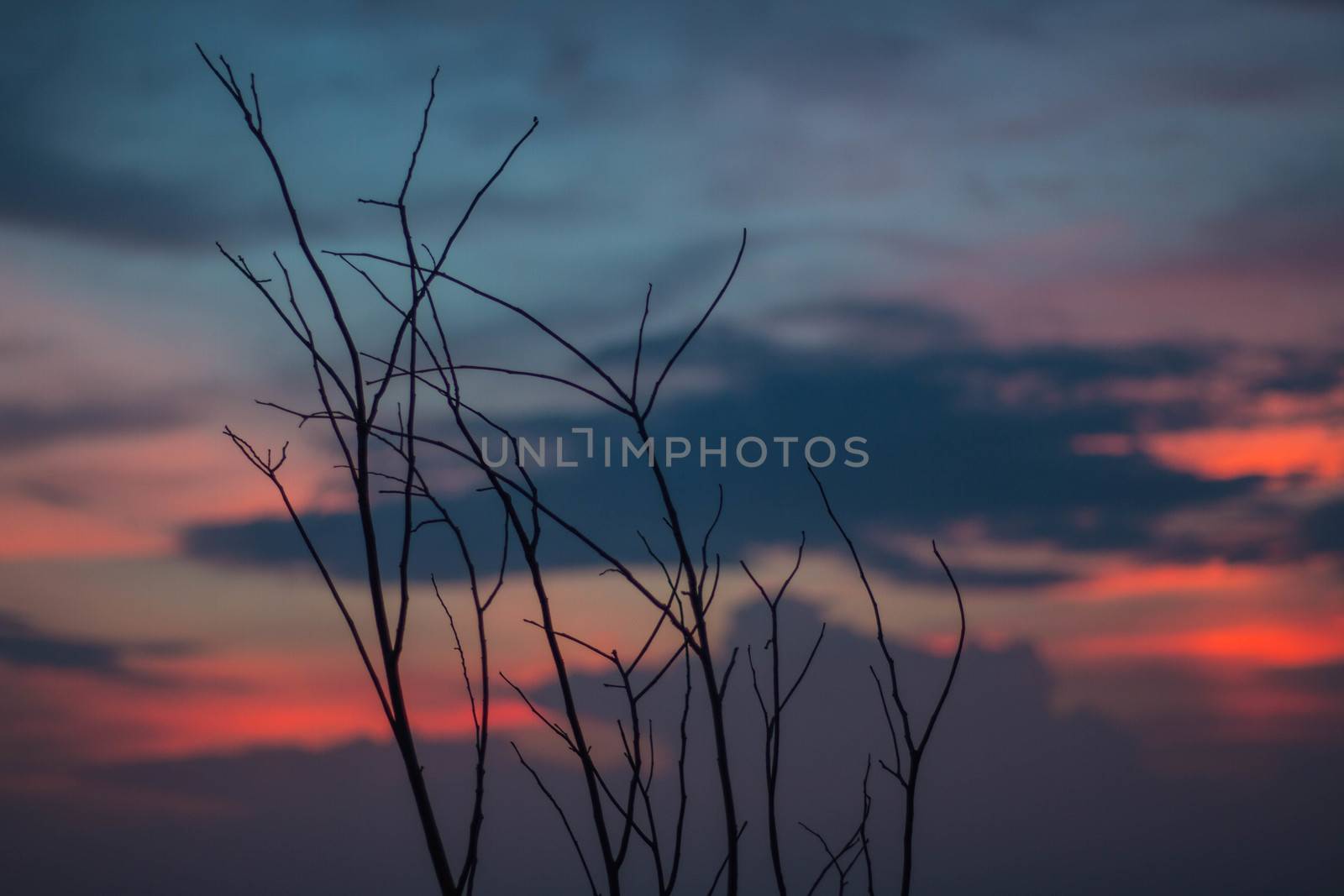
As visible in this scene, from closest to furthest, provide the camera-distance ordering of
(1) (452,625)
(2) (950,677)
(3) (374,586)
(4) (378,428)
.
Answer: (3) (374,586) → (4) (378,428) → (2) (950,677) → (1) (452,625)

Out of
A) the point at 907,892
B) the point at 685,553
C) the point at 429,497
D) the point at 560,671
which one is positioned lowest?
the point at 907,892

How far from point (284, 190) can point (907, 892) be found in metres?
1.23

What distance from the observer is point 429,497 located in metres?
1.68

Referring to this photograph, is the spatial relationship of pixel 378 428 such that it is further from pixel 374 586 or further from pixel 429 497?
pixel 374 586

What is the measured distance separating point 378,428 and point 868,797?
102cm

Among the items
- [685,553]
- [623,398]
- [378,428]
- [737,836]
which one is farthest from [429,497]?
[737,836]

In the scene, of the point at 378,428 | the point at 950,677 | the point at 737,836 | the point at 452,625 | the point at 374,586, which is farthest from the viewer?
the point at 452,625

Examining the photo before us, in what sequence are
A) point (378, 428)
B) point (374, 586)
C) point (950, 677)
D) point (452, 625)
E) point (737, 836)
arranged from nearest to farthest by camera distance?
point (374, 586) < point (737, 836) < point (378, 428) < point (950, 677) < point (452, 625)

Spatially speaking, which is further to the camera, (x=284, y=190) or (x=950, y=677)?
(x=950, y=677)

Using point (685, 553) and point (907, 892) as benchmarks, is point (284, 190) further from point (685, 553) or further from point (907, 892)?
point (907, 892)

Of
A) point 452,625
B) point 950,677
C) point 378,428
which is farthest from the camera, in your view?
point 452,625

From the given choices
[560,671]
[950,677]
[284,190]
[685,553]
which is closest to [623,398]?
[685,553]

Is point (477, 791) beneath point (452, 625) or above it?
beneath

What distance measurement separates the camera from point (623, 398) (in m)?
1.62
